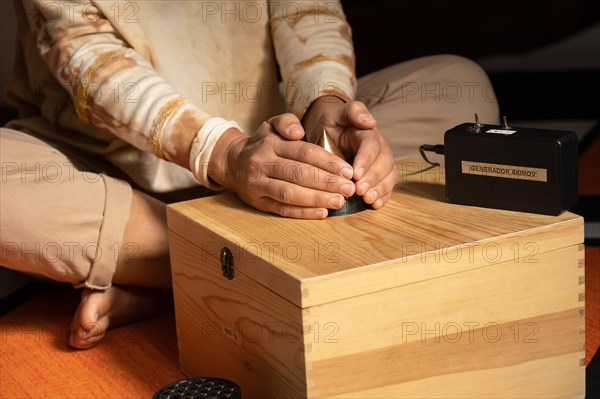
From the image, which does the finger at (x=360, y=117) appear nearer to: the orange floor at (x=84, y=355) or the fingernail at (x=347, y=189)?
the fingernail at (x=347, y=189)

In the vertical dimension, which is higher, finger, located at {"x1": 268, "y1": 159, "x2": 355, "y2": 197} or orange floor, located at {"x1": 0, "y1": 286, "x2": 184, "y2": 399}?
finger, located at {"x1": 268, "y1": 159, "x2": 355, "y2": 197}

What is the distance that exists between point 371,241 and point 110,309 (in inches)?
21.4

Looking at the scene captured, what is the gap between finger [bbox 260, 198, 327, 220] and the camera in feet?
3.65

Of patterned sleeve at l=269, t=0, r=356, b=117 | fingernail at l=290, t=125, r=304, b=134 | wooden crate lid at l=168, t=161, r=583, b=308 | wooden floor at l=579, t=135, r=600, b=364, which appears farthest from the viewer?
patterned sleeve at l=269, t=0, r=356, b=117

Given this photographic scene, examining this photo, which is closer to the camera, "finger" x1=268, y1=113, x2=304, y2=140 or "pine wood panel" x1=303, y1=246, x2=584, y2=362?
"pine wood panel" x1=303, y1=246, x2=584, y2=362

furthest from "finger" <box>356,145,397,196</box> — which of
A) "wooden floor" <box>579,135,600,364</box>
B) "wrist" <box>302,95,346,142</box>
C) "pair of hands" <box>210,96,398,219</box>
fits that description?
"wooden floor" <box>579,135,600,364</box>

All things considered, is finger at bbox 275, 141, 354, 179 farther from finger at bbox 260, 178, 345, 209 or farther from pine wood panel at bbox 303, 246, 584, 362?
pine wood panel at bbox 303, 246, 584, 362

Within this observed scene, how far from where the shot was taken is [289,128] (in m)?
1.16

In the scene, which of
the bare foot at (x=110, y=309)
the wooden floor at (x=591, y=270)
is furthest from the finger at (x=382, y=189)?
the bare foot at (x=110, y=309)

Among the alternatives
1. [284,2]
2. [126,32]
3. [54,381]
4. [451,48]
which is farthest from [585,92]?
[54,381]

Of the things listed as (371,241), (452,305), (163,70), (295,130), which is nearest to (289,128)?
(295,130)

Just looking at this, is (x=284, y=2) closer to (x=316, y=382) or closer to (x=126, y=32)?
(x=126, y=32)

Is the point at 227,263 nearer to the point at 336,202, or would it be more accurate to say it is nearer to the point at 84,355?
the point at 336,202

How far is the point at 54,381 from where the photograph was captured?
125cm
